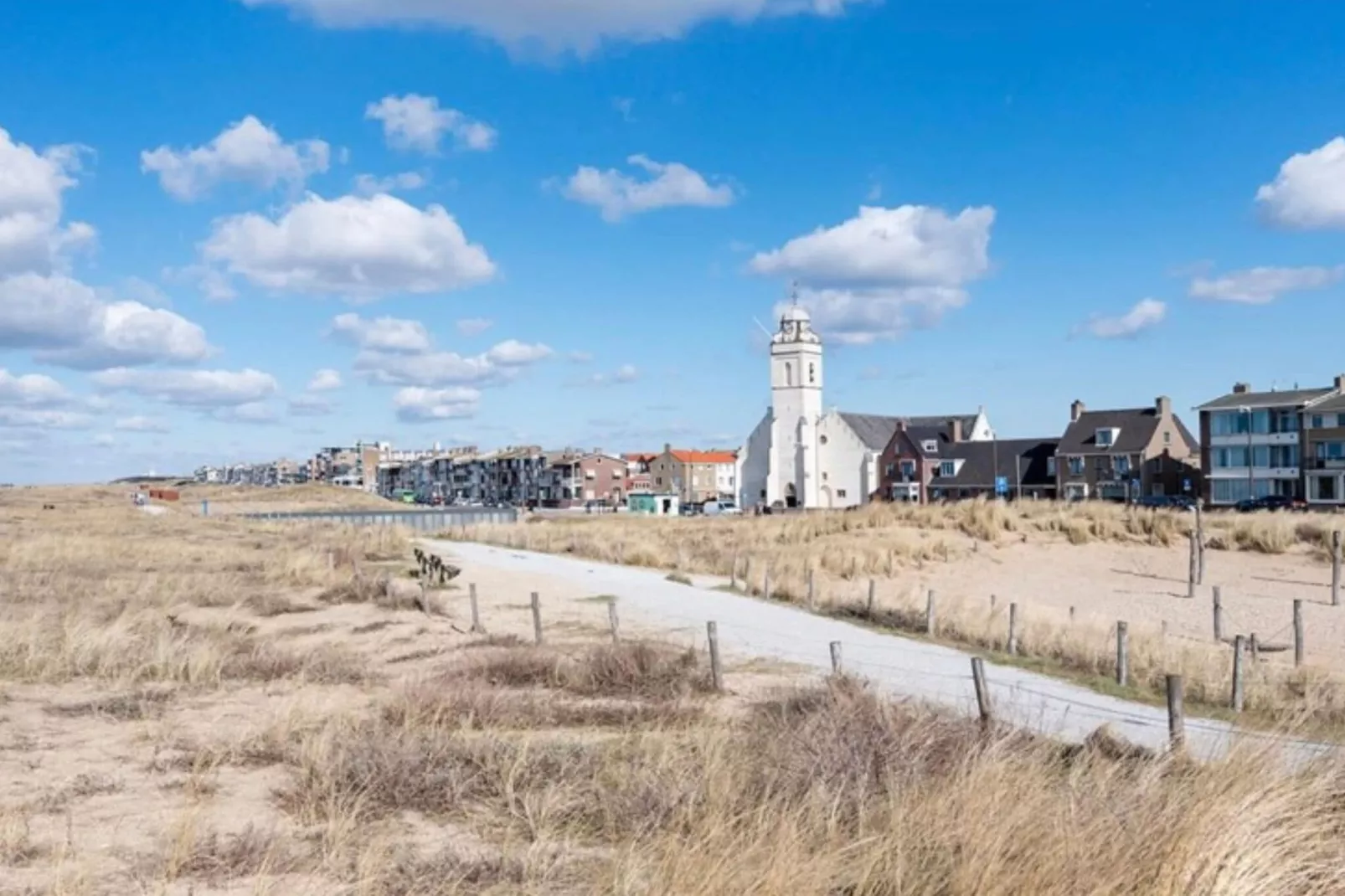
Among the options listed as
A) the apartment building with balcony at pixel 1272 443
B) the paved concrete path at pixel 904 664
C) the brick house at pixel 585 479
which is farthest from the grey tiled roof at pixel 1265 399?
the brick house at pixel 585 479

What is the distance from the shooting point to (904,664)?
16125 millimetres

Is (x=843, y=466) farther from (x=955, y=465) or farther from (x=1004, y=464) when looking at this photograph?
(x=1004, y=464)

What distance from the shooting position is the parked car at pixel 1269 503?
216 feet

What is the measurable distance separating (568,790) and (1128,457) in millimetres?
81210

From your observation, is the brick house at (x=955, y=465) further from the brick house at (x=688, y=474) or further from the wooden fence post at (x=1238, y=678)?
the wooden fence post at (x=1238, y=678)

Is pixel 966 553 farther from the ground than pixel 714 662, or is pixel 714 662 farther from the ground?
pixel 714 662

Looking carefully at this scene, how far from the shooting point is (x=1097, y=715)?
1232cm

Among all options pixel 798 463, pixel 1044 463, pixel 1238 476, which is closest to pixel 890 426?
pixel 798 463

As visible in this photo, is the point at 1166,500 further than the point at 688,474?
No

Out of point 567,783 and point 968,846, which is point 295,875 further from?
point 968,846

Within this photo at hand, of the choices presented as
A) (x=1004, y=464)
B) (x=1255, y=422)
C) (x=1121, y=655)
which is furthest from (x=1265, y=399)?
(x=1121, y=655)

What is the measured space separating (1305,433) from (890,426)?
3994 cm

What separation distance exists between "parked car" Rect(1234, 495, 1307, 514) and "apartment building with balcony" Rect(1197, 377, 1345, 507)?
908 mm

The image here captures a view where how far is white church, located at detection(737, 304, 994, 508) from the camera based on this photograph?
101 meters
